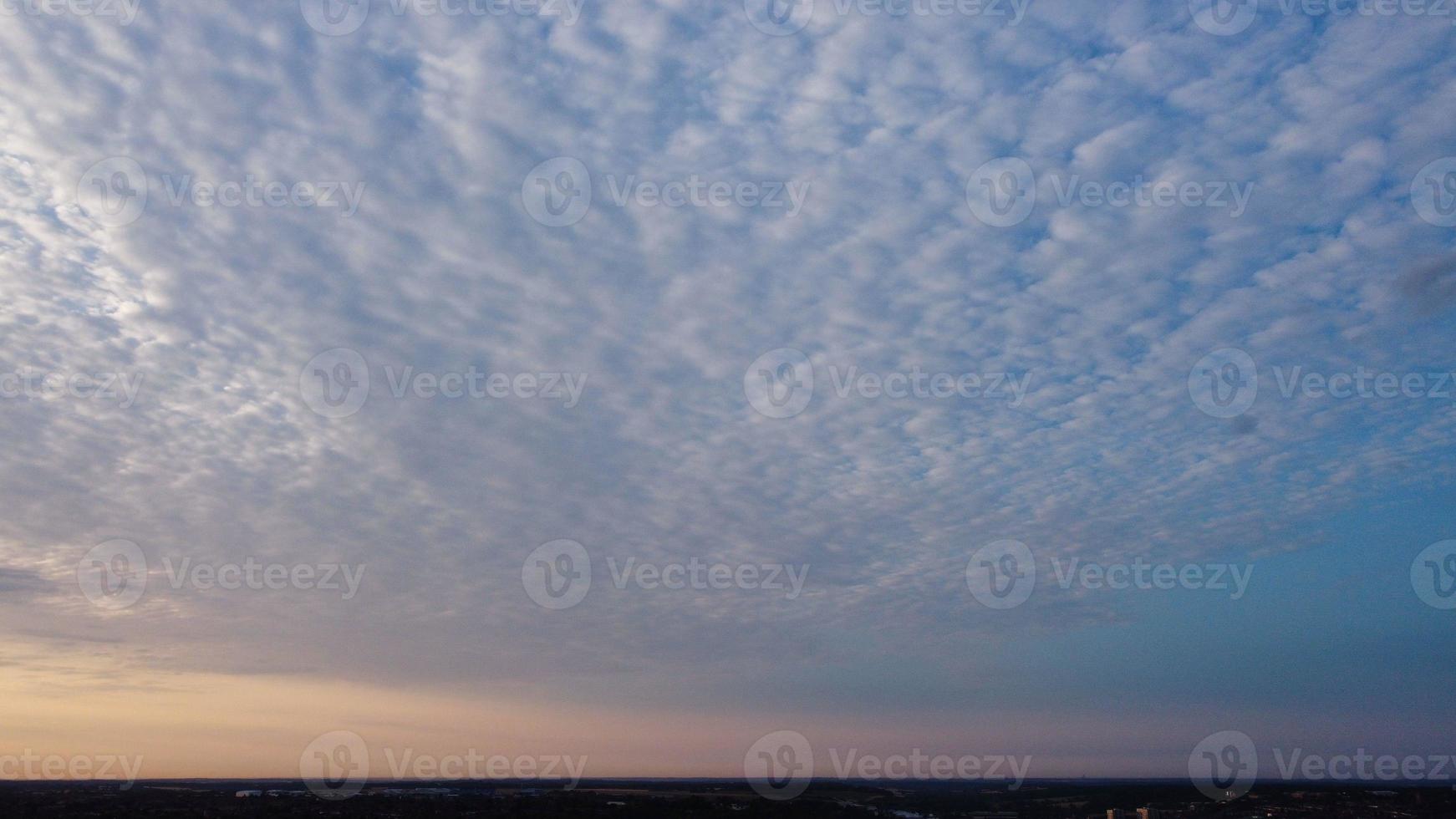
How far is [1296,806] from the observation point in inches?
4092

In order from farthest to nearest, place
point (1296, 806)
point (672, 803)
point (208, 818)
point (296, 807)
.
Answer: point (672, 803), point (296, 807), point (1296, 806), point (208, 818)

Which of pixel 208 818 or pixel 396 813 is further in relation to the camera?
pixel 396 813

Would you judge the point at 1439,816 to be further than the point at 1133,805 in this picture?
No

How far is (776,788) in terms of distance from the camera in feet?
640

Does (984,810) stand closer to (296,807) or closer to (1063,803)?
(1063,803)

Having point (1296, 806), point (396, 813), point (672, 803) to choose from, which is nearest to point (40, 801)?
point (396, 813)

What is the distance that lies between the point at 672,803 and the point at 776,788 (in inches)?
3192

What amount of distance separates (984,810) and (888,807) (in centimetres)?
1769

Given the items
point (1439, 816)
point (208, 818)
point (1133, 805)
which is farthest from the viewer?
Result: point (1133, 805)

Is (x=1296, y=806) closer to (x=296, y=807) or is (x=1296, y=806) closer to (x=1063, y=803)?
(x=1063, y=803)

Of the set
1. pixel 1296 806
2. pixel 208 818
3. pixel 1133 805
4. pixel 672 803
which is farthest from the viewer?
pixel 1133 805

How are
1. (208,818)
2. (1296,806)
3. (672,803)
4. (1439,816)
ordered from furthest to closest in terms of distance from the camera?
(672,803)
(1296,806)
(208,818)
(1439,816)

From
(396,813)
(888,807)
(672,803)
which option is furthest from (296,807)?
(888,807)

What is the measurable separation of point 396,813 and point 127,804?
36563 millimetres
